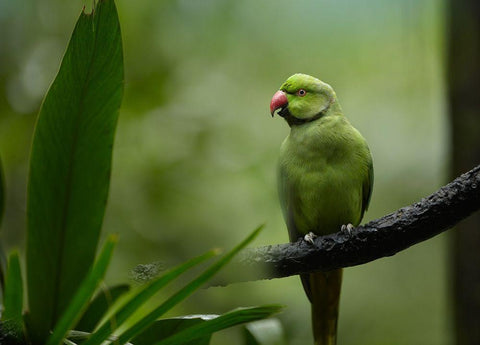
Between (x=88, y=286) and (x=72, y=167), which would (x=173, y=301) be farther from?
(x=72, y=167)

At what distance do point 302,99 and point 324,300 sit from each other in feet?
1.76

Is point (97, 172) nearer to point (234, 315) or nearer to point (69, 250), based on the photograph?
point (69, 250)

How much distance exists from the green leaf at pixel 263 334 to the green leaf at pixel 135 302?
0.27 meters

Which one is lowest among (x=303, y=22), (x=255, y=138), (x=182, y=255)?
(x=182, y=255)

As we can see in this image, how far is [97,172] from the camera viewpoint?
749mm

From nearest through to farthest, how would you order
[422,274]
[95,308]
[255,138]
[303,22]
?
1. [95,308]
2. [303,22]
3. [255,138]
4. [422,274]

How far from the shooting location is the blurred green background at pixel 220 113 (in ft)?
5.94

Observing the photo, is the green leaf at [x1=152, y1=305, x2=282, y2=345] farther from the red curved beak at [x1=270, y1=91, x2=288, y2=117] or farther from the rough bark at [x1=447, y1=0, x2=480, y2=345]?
the rough bark at [x1=447, y1=0, x2=480, y2=345]

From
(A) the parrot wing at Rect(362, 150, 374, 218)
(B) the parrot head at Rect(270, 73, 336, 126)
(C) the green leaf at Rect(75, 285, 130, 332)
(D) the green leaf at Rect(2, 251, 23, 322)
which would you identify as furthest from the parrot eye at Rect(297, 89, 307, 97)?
(D) the green leaf at Rect(2, 251, 23, 322)

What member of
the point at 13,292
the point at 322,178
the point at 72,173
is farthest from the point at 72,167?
the point at 322,178

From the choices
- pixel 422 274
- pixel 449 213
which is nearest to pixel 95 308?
pixel 449 213

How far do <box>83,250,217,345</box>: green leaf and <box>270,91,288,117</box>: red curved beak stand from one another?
52 cm

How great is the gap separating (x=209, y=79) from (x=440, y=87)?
38.5 inches

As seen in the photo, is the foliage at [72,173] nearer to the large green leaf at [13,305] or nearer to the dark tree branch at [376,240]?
the large green leaf at [13,305]
